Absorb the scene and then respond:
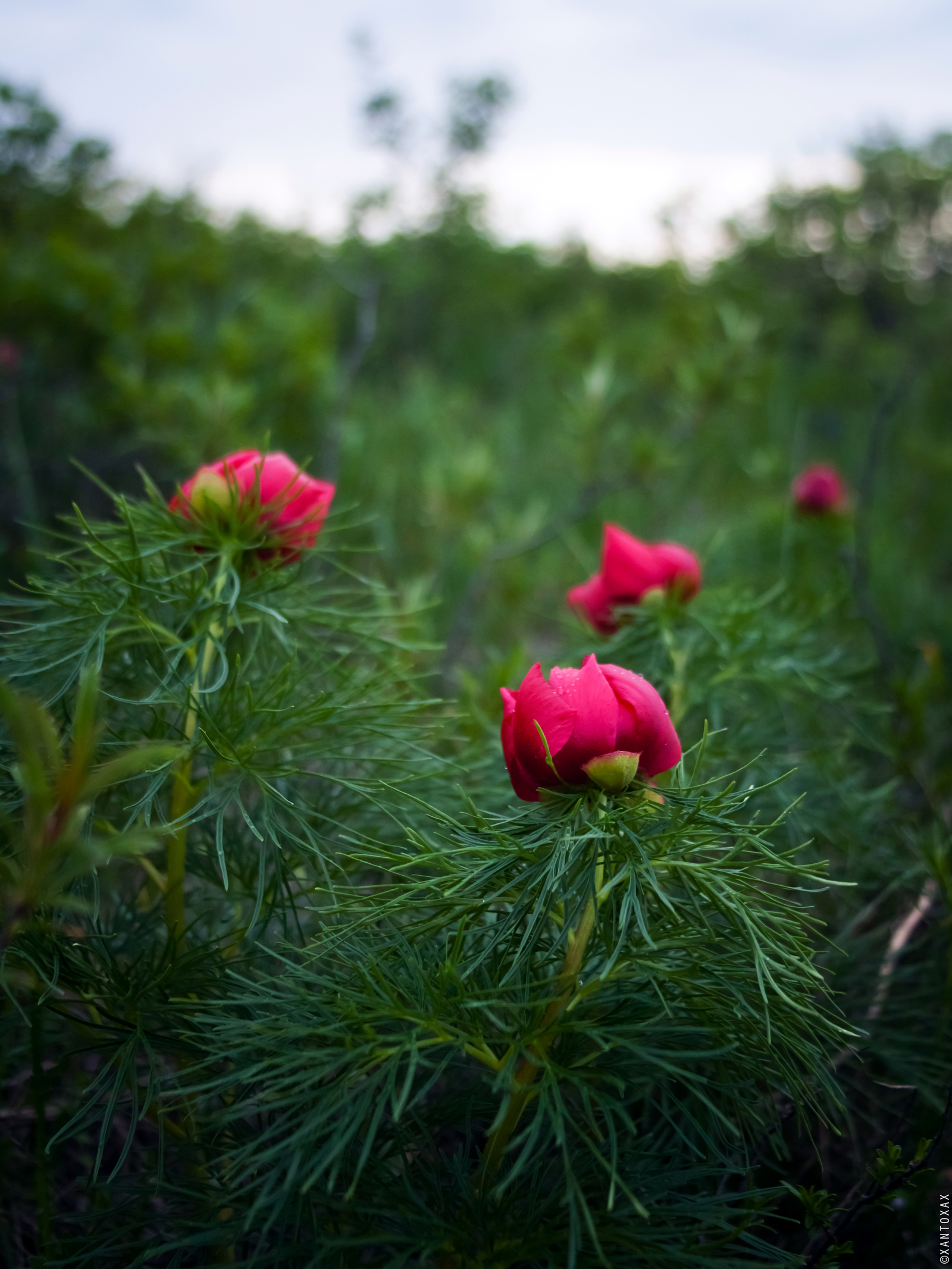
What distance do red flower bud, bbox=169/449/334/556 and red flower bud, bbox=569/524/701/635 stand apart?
0.93 feet

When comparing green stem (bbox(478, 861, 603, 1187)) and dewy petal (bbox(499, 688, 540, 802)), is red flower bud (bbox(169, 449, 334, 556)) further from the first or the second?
green stem (bbox(478, 861, 603, 1187))

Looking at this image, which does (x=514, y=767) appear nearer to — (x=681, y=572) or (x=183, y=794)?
(x=183, y=794)

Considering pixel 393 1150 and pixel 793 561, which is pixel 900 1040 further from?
pixel 793 561

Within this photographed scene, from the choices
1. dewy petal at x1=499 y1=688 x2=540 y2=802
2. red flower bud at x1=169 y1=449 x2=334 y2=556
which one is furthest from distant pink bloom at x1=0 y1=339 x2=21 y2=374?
dewy petal at x1=499 y1=688 x2=540 y2=802

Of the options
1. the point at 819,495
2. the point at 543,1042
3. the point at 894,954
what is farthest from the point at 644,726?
the point at 819,495

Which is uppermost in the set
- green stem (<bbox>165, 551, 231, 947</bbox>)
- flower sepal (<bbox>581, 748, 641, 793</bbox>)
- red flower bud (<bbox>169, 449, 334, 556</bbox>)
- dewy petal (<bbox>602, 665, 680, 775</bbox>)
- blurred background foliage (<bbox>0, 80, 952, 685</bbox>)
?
red flower bud (<bbox>169, 449, 334, 556</bbox>)

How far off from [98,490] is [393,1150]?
5.38 ft

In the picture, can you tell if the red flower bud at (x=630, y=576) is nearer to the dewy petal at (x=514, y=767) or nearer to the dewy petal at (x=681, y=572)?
the dewy petal at (x=681, y=572)

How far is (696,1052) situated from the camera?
1.40 feet

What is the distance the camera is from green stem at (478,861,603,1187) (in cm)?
44

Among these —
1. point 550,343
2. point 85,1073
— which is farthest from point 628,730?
Answer: point 550,343

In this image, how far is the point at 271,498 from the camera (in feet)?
2.00

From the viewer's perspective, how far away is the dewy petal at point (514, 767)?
0.48 metres

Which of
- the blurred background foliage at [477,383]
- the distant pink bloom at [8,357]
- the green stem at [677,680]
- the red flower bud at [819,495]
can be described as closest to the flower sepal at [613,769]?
the green stem at [677,680]
